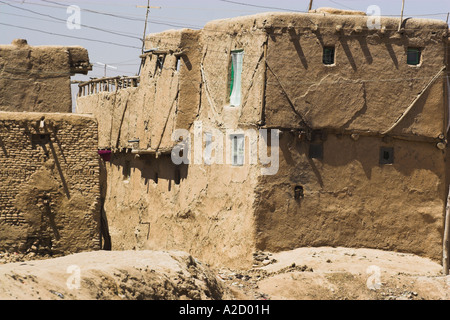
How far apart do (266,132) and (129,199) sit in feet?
25.8

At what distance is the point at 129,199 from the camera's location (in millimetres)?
31562

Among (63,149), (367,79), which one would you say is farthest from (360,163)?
(63,149)

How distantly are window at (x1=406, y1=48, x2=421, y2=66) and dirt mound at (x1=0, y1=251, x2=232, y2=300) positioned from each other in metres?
7.64

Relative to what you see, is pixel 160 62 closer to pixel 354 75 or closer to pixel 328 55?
pixel 328 55

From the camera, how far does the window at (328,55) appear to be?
82.2 ft

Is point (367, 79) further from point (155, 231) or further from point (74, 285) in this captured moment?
point (74, 285)

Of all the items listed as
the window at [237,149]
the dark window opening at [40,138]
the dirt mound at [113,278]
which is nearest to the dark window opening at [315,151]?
the window at [237,149]

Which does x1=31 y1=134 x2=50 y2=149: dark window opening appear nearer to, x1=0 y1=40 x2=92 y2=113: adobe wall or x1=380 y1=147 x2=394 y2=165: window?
x1=0 y1=40 x2=92 y2=113: adobe wall

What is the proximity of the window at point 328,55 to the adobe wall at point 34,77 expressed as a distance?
6983 millimetres

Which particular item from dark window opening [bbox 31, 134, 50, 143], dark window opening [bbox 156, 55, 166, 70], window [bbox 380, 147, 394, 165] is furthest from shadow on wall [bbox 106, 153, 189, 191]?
dark window opening [bbox 31, 134, 50, 143]

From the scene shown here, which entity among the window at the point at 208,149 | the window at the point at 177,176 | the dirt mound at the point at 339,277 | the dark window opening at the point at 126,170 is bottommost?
the dirt mound at the point at 339,277

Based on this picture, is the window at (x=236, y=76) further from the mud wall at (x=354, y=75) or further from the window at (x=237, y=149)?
the mud wall at (x=354, y=75)
